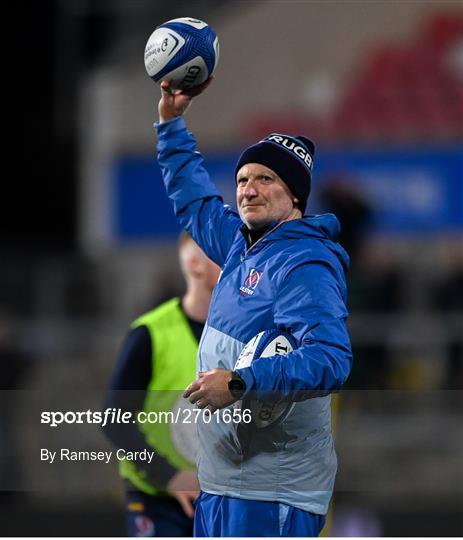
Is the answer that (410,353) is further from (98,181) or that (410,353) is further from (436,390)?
(98,181)

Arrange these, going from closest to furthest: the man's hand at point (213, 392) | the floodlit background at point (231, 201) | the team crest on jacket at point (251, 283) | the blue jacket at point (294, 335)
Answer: the man's hand at point (213, 392)
the blue jacket at point (294, 335)
the team crest on jacket at point (251, 283)
the floodlit background at point (231, 201)

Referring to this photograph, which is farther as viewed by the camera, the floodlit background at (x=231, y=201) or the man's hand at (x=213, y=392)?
the floodlit background at (x=231, y=201)

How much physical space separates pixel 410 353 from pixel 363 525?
261 cm

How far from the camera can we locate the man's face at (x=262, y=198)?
473cm

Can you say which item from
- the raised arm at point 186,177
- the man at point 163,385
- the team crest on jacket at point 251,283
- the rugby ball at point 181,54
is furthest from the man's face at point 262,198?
the man at point 163,385

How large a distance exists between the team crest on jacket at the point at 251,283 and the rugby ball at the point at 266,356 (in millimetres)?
183

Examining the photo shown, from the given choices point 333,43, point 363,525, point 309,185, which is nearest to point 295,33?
point 333,43

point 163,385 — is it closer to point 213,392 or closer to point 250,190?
point 250,190

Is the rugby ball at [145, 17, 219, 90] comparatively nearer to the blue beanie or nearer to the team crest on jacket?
the blue beanie

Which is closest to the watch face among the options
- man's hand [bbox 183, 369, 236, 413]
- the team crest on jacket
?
man's hand [bbox 183, 369, 236, 413]

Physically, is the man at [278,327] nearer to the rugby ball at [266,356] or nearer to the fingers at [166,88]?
the rugby ball at [266,356]

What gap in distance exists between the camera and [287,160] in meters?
4.80

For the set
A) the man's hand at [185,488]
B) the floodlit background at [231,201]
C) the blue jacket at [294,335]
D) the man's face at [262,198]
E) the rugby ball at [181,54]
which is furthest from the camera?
the floodlit background at [231,201]

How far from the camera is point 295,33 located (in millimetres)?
18500
